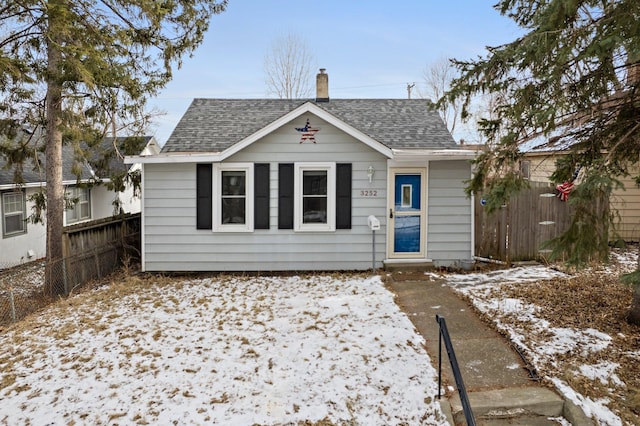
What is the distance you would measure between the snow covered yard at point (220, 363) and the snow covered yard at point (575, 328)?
1.29m

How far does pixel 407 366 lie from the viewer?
4176 mm

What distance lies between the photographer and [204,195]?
8094mm

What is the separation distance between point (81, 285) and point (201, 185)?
307 cm

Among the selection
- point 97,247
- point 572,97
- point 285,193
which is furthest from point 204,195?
point 572,97

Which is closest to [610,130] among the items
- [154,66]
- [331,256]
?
[331,256]

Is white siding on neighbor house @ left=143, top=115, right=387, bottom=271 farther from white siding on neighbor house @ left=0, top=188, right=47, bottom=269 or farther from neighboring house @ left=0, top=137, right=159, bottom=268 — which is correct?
white siding on neighbor house @ left=0, top=188, right=47, bottom=269

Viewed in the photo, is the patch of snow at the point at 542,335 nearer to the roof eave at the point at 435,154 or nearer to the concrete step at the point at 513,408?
the concrete step at the point at 513,408

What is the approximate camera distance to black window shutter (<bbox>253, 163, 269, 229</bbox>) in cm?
812

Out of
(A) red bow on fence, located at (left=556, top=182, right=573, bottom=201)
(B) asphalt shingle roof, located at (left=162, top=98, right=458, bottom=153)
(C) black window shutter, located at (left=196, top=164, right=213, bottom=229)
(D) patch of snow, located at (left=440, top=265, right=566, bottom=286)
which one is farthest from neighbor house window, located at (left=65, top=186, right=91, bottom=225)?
(A) red bow on fence, located at (left=556, top=182, right=573, bottom=201)

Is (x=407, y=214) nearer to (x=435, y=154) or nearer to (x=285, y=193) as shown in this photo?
(x=435, y=154)

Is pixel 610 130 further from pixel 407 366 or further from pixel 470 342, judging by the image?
pixel 407 366

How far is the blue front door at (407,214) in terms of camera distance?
8.37 meters

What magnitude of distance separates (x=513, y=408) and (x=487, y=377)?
0.48 meters

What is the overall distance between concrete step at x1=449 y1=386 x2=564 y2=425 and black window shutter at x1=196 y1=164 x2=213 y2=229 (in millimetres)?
5938
